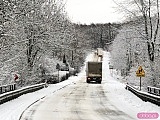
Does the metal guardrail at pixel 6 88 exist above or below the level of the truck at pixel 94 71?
below

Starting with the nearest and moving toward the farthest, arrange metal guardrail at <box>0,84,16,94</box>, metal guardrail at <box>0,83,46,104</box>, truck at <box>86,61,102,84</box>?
metal guardrail at <box>0,83,46,104</box>, metal guardrail at <box>0,84,16,94</box>, truck at <box>86,61,102,84</box>

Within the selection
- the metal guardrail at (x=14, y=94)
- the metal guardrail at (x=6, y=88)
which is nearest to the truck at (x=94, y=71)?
the metal guardrail at (x=14, y=94)

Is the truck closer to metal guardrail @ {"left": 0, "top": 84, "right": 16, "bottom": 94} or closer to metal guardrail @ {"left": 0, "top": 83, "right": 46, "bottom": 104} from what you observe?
metal guardrail @ {"left": 0, "top": 83, "right": 46, "bottom": 104}

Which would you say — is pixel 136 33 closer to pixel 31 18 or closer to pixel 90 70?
pixel 31 18

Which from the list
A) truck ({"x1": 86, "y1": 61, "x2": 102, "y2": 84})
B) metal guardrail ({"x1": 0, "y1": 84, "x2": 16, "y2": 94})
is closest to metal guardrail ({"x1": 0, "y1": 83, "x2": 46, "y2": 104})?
metal guardrail ({"x1": 0, "y1": 84, "x2": 16, "y2": 94})

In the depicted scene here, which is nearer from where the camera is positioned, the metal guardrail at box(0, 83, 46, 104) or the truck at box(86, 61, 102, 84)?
the metal guardrail at box(0, 83, 46, 104)

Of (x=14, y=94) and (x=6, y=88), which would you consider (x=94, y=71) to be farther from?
(x=14, y=94)

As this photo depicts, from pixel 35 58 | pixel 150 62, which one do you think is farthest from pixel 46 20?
pixel 150 62

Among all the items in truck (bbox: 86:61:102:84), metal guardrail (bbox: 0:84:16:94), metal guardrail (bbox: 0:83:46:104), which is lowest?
metal guardrail (bbox: 0:83:46:104)

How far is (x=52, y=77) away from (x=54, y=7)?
13.9 meters

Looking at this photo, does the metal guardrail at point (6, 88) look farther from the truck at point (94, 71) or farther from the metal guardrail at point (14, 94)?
the truck at point (94, 71)

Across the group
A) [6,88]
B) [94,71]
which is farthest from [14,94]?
[94,71]

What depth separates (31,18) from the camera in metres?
37.9

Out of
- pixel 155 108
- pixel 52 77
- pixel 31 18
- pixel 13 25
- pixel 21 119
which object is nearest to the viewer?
pixel 21 119
